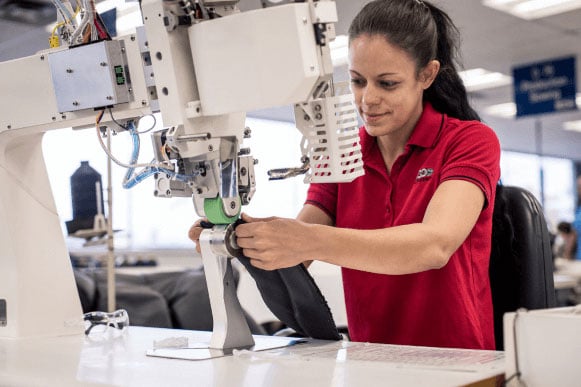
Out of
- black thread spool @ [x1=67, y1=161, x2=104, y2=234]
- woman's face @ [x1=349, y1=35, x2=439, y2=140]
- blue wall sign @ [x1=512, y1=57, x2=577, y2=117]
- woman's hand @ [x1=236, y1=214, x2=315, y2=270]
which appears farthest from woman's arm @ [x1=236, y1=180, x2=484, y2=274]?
blue wall sign @ [x1=512, y1=57, x2=577, y2=117]

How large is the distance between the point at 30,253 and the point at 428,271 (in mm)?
935

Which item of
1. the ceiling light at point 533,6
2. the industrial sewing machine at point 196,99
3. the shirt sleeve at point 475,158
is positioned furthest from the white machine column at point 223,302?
the ceiling light at point 533,6

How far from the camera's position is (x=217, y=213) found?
1.25m

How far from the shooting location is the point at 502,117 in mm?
11250

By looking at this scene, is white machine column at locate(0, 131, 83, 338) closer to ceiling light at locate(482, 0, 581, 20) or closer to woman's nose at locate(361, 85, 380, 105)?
woman's nose at locate(361, 85, 380, 105)

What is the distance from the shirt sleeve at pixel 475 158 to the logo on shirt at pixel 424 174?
0.15 feet

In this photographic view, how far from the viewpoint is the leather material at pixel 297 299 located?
131 centimetres

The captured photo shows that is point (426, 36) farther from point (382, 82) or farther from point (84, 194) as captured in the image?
point (84, 194)

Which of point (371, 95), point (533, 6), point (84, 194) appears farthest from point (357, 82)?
point (533, 6)

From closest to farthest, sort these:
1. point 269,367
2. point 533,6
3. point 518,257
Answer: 1. point 269,367
2. point 518,257
3. point 533,6

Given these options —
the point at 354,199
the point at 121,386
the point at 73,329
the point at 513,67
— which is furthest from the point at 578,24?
the point at 121,386

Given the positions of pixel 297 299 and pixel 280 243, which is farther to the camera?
pixel 297 299

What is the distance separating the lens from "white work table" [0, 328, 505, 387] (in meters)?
0.98

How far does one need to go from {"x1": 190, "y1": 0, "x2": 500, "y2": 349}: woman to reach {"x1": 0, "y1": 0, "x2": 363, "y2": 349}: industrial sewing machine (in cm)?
20
